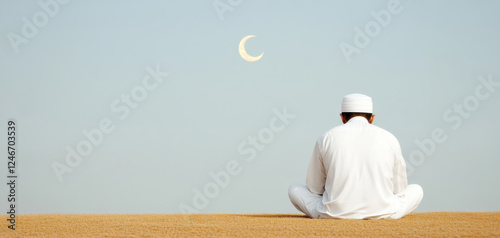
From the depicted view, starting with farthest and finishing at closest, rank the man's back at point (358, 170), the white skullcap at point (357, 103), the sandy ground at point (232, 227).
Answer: the white skullcap at point (357, 103) → the man's back at point (358, 170) → the sandy ground at point (232, 227)

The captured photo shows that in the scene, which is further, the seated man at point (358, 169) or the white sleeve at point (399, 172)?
the white sleeve at point (399, 172)

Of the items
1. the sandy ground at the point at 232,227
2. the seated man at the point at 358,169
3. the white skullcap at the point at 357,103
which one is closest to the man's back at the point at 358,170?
the seated man at the point at 358,169

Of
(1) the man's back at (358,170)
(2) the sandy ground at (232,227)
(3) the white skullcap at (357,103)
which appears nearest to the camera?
(2) the sandy ground at (232,227)

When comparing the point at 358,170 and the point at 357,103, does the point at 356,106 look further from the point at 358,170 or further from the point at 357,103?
the point at 358,170

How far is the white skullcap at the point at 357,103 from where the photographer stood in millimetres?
5230

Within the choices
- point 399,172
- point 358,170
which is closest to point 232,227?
point 358,170

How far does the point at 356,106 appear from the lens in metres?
5.23

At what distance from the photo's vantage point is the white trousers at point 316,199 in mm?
5328

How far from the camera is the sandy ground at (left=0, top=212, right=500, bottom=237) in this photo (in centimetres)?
409

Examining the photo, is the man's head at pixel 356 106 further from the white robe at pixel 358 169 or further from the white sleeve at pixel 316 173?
the white sleeve at pixel 316 173

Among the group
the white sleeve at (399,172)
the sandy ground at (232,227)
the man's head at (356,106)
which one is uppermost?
the man's head at (356,106)

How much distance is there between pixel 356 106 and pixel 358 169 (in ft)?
1.80

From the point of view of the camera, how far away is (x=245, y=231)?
421 cm

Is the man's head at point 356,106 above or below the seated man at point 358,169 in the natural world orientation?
above
